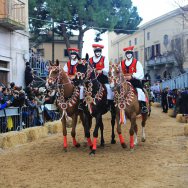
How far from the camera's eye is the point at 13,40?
21.0 metres

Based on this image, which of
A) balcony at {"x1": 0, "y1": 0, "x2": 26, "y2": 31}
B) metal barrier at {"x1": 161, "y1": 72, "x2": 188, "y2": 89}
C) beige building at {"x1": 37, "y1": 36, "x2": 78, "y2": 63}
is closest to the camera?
balcony at {"x1": 0, "y1": 0, "x2": 26, "y2": 31}

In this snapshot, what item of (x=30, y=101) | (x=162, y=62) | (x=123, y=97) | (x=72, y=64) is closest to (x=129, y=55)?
(x=123, y=97)

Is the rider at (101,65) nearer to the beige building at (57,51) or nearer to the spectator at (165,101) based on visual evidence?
the spectator at (165,101)

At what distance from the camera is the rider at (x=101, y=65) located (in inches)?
463

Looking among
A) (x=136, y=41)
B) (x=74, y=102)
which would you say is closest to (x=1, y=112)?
(x=74, y=102)

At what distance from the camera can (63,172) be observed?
8750 millimetres

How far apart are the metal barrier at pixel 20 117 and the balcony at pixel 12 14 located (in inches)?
188

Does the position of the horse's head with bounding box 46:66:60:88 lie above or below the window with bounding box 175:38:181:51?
below

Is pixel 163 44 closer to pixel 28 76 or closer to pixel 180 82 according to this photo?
pixel 180 82

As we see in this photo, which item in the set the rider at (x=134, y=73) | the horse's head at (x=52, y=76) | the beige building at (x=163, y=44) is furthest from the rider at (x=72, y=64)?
the beige building at (x=163, y=44)

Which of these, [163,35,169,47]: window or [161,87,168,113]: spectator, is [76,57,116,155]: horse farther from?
[163,35,169,47]: window

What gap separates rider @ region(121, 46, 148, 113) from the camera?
468 inches

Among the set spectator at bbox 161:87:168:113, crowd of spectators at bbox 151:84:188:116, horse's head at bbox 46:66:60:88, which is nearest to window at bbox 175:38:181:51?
crowd of spectators at bbox 151:84:188:116

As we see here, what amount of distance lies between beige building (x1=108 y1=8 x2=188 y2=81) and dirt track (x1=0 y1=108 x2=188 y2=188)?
3504 cm
